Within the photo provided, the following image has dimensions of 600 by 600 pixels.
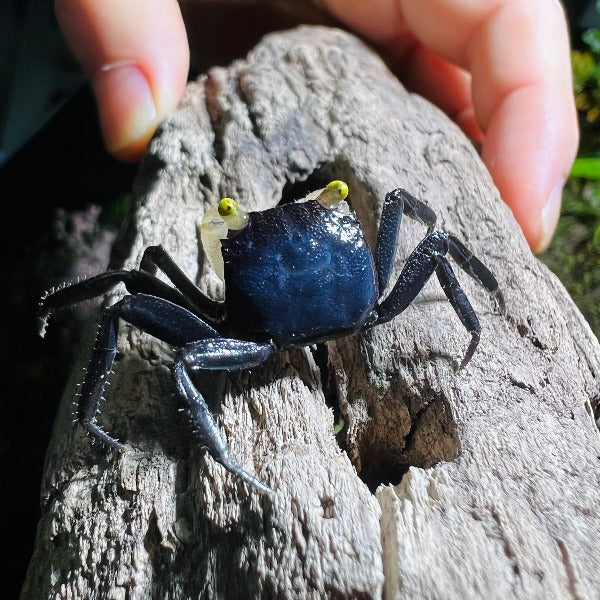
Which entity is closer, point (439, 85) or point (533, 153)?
point (533, 153)

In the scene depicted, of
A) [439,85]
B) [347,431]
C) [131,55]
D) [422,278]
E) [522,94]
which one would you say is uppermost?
[522,94]

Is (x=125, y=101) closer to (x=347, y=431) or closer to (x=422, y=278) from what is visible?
(x=422, y=278)

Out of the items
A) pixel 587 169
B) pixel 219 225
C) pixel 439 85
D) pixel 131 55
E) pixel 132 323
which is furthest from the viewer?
pixel 587 169

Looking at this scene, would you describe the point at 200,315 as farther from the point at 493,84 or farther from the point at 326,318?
the point at 493,84

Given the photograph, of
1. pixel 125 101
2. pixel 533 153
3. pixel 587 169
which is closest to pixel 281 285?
pixel 125 101

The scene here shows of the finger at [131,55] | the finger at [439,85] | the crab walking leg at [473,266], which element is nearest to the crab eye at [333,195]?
the crab walking leg at [473,266]

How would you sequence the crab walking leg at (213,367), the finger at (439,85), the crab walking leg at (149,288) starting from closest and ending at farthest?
the crab walking leg at (213,367), the crab walking leg at (149,288), the finger at (439,85)

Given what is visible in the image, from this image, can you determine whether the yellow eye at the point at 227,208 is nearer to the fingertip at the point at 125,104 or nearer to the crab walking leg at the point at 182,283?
the crab walking leg at the point at 182,283
